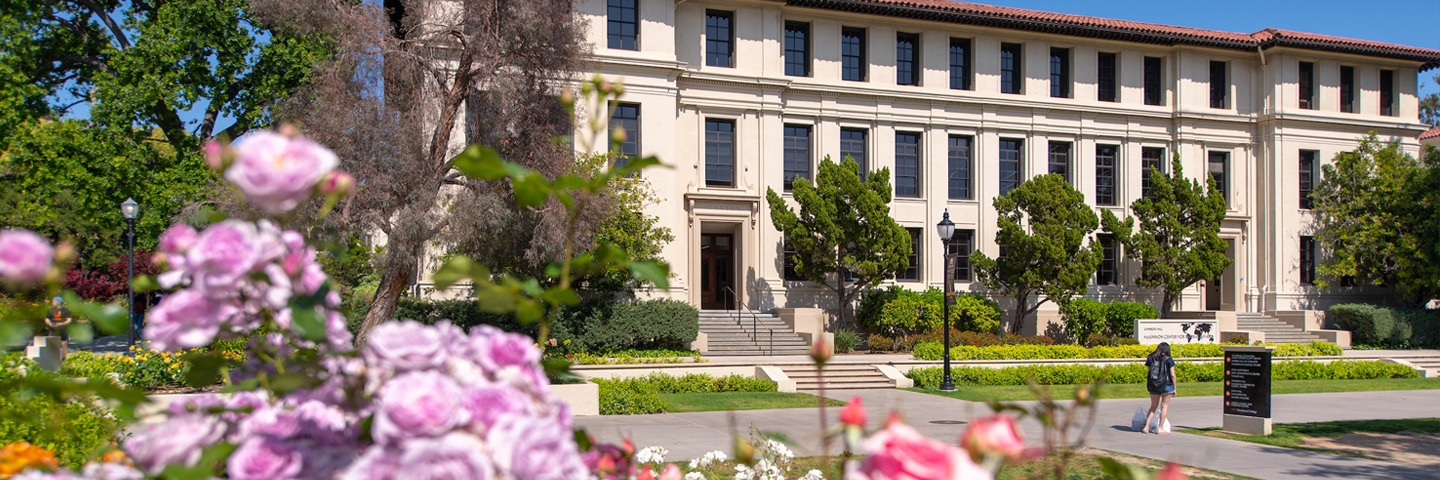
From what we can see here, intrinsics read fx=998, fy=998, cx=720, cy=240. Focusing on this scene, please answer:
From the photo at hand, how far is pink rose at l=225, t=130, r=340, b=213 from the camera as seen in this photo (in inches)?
64.3

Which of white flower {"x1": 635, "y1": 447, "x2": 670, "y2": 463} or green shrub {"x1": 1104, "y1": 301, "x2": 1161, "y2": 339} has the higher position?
white flower {"x1": 635, "y1": 447, "x2": 670, "y2": 463}

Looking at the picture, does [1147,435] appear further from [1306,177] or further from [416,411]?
[1306,177]

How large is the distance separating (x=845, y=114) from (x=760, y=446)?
27.7 meters

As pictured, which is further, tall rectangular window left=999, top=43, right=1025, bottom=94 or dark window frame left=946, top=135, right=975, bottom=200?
tall rectangular window left=999, top=43, right=1025, bottom=94

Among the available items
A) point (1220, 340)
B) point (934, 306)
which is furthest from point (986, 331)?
point (1220, 340)

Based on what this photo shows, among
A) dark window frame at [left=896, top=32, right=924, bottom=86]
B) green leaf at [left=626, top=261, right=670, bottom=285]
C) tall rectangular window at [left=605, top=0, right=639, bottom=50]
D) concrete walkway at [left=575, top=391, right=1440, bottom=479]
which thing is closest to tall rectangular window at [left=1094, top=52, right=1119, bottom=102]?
dark window frame at [left=896, top=32, right=924, bottom=86]

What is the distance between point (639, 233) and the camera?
2697cm

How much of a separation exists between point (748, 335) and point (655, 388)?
395 inches

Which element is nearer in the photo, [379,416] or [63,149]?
[379,416]

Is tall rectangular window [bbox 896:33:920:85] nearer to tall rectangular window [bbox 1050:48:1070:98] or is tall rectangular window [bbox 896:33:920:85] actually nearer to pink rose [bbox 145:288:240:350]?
tall rectangular window [bbox 1050:48:1070:98]

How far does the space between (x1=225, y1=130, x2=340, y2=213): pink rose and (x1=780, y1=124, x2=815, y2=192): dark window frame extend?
31723mm

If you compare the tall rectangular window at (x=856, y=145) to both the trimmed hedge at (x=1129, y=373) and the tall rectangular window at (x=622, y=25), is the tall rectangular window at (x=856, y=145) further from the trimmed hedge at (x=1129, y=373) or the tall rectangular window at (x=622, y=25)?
the trimmed hedge at (x=1129, y=373)

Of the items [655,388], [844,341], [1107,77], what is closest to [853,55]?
[1107,77]

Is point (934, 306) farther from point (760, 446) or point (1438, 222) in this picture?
point (760, 446)
